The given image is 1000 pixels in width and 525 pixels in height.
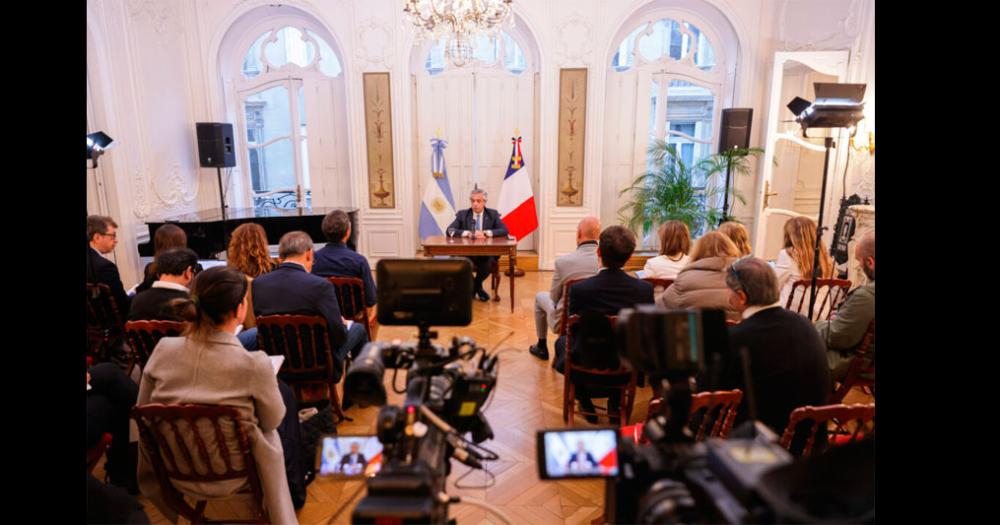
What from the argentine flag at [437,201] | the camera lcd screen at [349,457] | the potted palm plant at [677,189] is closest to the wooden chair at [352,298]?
the camera lcd screen at [349,457]

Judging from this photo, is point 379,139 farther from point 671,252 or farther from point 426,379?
point 426,379

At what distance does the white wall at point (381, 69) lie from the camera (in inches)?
219

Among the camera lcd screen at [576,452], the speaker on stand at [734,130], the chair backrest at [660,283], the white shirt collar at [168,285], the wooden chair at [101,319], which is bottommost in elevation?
the wooden chair at [101,319]

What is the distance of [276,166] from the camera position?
7164 millimetres

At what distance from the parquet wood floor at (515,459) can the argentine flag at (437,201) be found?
209 centimetres

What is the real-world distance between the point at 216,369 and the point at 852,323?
2796 millimetres

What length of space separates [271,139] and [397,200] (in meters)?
1.97

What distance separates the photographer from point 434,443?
1.13 metres

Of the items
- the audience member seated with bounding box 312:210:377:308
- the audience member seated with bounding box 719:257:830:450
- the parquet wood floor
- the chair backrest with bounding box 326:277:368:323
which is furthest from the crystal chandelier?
the audience member seated with bounding box 719:257:830:450

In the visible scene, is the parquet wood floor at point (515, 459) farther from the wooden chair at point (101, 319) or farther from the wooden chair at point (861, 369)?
the wooden chair at point (101, 319)

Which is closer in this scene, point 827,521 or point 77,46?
point 827,521
